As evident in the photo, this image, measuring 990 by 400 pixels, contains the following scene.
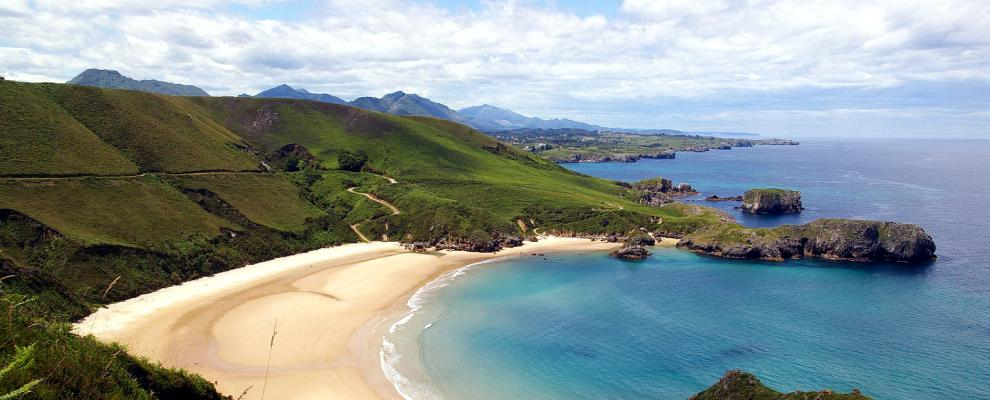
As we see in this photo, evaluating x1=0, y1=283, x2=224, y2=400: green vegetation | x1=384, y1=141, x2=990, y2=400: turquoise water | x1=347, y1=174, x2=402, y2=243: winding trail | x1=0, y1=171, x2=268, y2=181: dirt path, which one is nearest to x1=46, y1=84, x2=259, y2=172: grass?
x1=0, y1=171, x2=268, y2=181: dirt path

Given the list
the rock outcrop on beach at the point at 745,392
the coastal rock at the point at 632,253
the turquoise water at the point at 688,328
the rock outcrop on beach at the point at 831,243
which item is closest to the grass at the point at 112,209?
the turquoise water at the point at 688,328

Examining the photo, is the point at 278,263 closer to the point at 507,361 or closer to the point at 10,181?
the point at 10,181

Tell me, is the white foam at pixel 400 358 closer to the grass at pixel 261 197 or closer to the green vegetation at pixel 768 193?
the grass at pixel 261 197

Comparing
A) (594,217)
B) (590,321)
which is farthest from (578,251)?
(590,321)

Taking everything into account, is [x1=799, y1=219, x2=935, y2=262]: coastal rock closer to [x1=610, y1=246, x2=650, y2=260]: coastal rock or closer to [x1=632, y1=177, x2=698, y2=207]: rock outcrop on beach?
[x1=610, y1=246, x2=650, y2=260]: coastal rock

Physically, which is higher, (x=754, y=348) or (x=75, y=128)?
(x=75, y=128)
